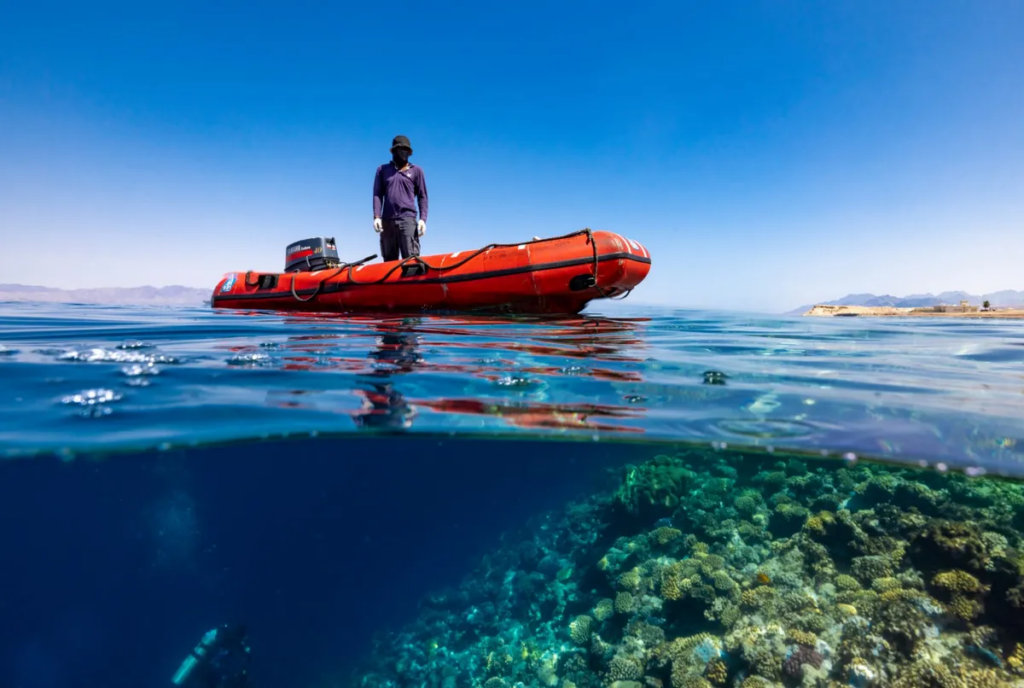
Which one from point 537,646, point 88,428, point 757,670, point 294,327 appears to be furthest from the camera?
point 294,327

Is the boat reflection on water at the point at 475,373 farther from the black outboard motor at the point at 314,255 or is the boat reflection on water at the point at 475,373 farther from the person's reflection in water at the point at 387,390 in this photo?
the black outboard motor at the point at 314,255

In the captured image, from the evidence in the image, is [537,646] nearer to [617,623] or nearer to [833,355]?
[617,623]

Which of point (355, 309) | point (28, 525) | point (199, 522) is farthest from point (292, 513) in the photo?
point (355, 309)

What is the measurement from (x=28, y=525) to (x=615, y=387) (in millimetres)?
7000

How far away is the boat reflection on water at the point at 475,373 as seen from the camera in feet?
10.3

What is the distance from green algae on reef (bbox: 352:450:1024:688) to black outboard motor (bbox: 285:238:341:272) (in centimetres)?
741

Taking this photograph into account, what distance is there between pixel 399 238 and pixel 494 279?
2.53m

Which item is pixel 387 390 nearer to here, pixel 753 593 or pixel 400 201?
pixel 753 593

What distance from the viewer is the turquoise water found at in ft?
9.44

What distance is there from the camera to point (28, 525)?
17.6 ft

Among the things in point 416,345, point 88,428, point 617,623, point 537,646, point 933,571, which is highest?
point 416,345

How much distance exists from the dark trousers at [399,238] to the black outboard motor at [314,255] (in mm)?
1950

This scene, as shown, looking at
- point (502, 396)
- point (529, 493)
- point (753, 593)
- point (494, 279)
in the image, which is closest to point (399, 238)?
point (494, 279)

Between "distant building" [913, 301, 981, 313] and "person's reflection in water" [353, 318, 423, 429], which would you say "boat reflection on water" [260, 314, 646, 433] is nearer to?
"person's reflection in water" [353, 318, 423, 429]
